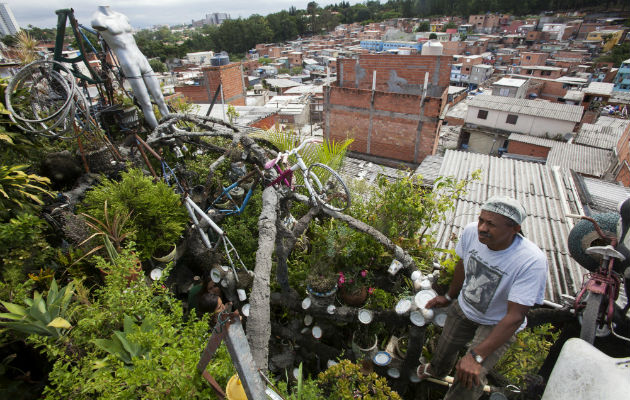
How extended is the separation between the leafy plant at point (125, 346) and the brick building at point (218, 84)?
18.1m

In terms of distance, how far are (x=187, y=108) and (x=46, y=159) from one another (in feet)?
10.7

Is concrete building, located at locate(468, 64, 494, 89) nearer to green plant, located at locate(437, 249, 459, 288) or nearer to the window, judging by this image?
the window

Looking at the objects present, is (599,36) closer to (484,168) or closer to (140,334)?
(484,168)

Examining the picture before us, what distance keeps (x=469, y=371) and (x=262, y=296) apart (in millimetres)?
1780

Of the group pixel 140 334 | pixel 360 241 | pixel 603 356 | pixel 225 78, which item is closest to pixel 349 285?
pixel 360 241

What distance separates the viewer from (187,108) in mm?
6895

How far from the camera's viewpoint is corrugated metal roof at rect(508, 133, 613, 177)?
17.0m

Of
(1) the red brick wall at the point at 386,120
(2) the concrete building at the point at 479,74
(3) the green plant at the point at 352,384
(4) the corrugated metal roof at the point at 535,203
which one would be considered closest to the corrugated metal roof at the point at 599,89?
(2) the concrete building at the point at 479,74

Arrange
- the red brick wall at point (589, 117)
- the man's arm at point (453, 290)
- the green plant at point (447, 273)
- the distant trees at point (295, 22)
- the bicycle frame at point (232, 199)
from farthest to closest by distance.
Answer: the distant trees at point (295, 22)
the red brick wall at point (589, 117)
the bicycle frame at point (232, 199)
the green plant at point (447, 273)
the man's arm at point (453, 290)

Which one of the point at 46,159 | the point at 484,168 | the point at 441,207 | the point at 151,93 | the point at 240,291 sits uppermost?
the point at 151,93

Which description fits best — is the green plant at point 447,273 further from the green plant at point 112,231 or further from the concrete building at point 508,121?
the concrete building at point 508,121

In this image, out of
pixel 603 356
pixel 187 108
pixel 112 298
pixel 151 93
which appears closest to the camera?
pixel 603 356

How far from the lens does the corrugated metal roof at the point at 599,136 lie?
68.0 ft

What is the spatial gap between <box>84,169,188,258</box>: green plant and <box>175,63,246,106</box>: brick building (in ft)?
52.7
